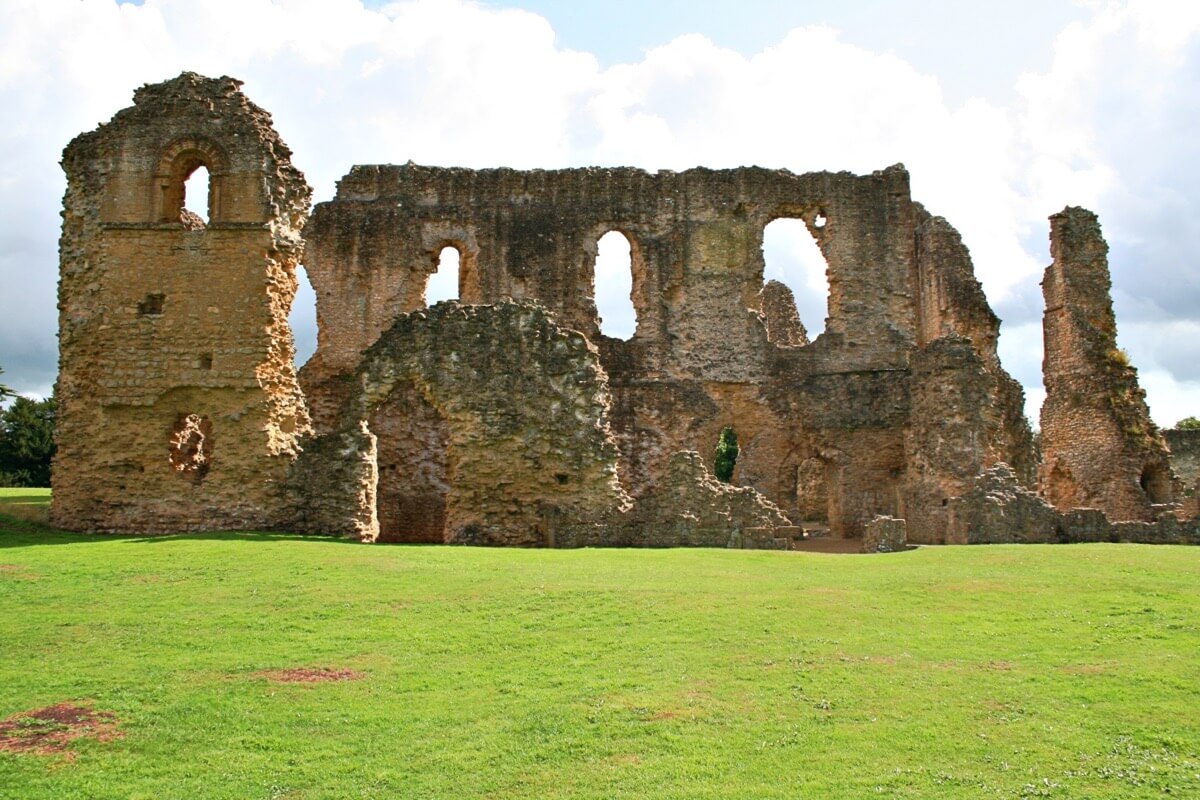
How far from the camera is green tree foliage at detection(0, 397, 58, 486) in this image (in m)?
35.1

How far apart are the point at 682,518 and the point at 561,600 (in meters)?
5.97

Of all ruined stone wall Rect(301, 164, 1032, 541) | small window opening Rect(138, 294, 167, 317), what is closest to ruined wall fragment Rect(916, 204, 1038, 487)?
ruined stone wall Rect(301, 164, 1032, 541)

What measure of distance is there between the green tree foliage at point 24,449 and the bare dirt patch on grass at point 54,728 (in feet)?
100

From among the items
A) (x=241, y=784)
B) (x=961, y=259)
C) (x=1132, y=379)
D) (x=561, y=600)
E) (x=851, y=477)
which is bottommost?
(x=241, y=784)

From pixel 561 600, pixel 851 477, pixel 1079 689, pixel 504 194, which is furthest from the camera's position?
pixel 504 194

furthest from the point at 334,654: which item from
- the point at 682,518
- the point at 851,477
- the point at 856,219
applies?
the point at 856,219

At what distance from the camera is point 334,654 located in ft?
29.2

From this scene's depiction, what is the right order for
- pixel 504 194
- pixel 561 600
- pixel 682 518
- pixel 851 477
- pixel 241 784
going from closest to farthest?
pixel 241 784, pixel 561 600, pixel 682 518, pixel 851 477, pixel 504 194

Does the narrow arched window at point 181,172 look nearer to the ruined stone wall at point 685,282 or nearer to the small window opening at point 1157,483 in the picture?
the ruined stone wall at point 685,282

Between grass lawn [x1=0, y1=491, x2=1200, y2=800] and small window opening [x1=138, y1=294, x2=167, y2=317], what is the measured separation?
6.11 meters

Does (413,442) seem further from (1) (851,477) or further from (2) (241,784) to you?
(2) (241,784)

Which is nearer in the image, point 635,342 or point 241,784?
point 241,784

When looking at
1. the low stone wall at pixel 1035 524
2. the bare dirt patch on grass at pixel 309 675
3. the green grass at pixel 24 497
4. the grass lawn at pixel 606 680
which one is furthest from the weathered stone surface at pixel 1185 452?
the bare dirt patch on grass at pixel 309 675

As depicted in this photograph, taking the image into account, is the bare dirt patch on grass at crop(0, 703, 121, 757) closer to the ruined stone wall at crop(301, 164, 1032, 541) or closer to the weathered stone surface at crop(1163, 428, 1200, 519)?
the ruined stone wall at crop(301, 164, 1032, 541)
